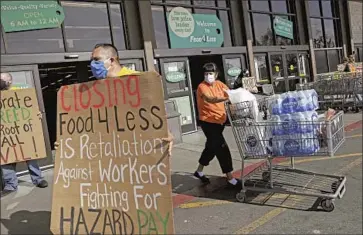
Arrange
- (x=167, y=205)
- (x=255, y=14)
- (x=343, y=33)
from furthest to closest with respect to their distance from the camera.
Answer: (x=343, y=33), (x=255, y=14), (x=167, y=205)

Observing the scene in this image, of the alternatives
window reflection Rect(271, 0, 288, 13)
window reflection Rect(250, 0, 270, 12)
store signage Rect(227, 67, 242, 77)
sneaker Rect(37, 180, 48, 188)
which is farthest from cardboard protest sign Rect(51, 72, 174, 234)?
window reflection Rect(271, 0, 288, 13)

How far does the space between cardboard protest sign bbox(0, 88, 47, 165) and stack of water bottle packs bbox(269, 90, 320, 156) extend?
9.63 ft

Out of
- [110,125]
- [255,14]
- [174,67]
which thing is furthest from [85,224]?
[255,14]

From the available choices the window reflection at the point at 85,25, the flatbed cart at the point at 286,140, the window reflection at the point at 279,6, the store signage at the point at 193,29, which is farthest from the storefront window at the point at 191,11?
the flatbed cart at the point at 286,140

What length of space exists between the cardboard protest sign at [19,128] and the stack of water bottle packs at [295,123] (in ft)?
9.63

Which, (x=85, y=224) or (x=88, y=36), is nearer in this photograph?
(x=85, y=224)

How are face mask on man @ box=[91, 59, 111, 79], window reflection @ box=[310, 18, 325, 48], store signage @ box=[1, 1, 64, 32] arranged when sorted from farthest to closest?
window reflection @ box=[310, 18, 325, 48] < store signage @ box=[1, 1, 64, 32] < face mask on man @ box=[91, 59, 111, 79]

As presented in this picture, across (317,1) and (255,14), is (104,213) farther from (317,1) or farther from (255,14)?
(317,1)

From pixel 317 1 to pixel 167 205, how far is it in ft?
53.8

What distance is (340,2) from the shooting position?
18266mm

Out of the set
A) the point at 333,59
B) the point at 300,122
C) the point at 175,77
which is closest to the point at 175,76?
the point at 175,77

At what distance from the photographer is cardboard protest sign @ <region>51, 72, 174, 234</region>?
277cm

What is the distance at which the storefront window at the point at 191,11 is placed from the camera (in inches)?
413

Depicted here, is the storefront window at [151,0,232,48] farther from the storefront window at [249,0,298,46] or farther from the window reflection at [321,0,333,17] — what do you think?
the window reflection at [321,0,333,17]
